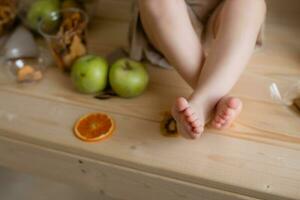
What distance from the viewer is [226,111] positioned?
711 mm

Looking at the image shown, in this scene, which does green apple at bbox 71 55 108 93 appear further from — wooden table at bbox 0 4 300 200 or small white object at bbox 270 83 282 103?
small white object at bbox 270 83 282 103

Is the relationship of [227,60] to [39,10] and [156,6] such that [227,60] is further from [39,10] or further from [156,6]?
[39,10]

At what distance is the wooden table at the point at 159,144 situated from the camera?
28.1 inches

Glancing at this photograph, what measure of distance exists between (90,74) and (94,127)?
12cm

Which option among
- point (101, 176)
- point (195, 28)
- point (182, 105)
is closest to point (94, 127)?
point (101, 176)

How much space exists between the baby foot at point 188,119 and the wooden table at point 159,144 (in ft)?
0.19

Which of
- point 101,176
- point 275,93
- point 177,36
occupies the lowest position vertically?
point 101,176

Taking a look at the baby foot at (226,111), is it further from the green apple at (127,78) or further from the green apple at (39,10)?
the green apple at (39,10)

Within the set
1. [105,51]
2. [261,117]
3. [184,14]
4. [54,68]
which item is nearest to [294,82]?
[261,117]

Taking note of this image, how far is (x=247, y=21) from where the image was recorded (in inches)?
31.0

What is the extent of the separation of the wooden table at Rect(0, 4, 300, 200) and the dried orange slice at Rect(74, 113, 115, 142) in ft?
0.04

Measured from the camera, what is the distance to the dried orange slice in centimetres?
79

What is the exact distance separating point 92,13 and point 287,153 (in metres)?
0.66

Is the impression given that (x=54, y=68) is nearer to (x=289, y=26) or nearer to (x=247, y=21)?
(x=247, y=21)
